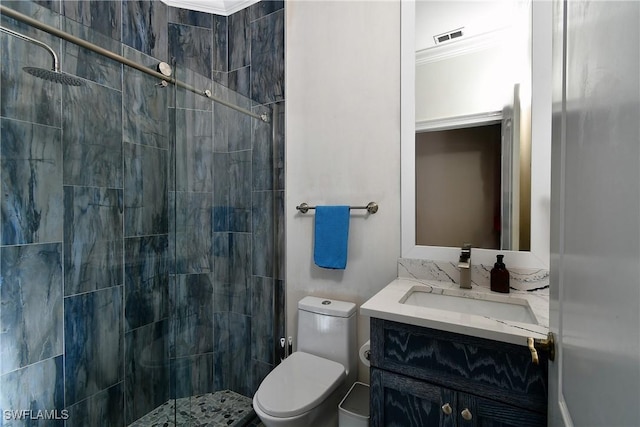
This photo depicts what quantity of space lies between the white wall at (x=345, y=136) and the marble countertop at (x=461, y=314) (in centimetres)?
30

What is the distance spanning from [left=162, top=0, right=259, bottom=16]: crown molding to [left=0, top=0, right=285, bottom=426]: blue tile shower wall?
0.16ft

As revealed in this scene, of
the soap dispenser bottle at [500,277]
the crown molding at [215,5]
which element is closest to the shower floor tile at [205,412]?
the soap dispenser bottle at [500,277]

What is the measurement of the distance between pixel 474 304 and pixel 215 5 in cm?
241

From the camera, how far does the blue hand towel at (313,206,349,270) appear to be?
5.24 ft

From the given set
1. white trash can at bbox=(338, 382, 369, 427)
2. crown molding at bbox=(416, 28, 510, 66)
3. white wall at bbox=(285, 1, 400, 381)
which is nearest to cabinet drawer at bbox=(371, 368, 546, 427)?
white trash can at bbox=(338, 382, 369, 427)

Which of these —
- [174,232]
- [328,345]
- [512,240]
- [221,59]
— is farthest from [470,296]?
[221,59]

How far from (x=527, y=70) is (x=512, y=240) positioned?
748mm

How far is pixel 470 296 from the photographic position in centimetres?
126

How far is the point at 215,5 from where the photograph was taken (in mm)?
1975

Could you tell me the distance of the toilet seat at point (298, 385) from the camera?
1.16m

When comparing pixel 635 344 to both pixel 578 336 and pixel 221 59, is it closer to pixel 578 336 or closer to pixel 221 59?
pixel 578 336

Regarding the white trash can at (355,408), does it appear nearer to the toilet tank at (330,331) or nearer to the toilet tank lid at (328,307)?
the toilet tank at (330,331)

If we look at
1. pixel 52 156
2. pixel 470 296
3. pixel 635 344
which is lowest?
pixel 470 296

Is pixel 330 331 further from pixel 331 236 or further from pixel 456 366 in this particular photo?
pixel 456 366
